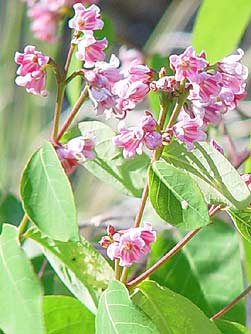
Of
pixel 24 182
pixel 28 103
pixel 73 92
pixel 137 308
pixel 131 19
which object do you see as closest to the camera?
pixel 137 308

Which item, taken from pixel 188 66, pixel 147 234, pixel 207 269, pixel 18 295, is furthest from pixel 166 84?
pixel 207 269

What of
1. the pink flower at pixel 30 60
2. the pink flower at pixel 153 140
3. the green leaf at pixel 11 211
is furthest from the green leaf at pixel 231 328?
the green leaf at pixel 11 211

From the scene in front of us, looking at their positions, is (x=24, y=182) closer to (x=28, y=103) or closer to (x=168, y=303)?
(x=168, y=303)

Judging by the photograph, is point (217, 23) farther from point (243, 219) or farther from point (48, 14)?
point (243, 219)

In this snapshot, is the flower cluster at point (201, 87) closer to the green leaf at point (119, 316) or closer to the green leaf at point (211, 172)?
the green leaf at point (211, 172)

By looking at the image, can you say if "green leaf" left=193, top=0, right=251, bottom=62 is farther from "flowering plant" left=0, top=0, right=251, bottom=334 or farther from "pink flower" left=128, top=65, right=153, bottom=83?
"pink flower" left=128, top=65, right=153, bottom=83

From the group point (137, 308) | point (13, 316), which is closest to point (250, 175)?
point (137, 308)
